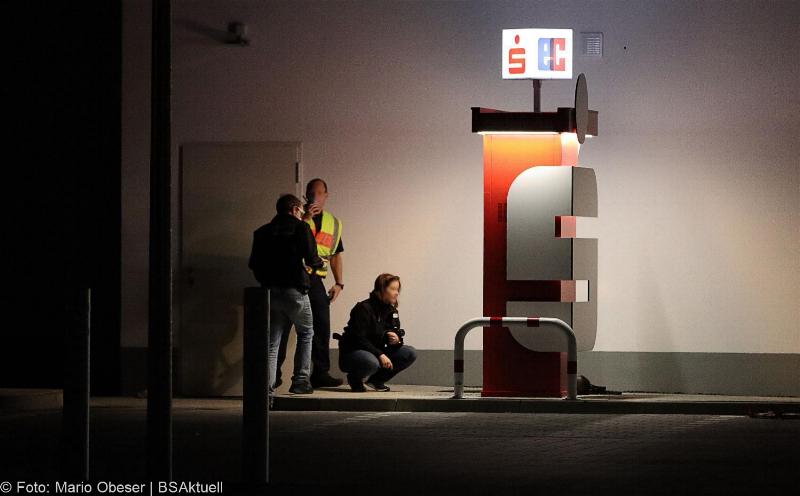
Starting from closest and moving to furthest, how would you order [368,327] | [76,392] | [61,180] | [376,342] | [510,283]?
[76,392] < [510,283] < [368,327] < [376,342] < [61,180]

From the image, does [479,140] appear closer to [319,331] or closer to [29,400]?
[319,331]

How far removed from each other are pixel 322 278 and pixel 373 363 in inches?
48.4

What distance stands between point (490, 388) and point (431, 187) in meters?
2.55

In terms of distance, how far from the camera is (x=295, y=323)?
16.3 meters

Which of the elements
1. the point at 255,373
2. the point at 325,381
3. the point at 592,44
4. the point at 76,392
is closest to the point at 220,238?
the point at 325,381

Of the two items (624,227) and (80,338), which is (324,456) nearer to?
(80,338)

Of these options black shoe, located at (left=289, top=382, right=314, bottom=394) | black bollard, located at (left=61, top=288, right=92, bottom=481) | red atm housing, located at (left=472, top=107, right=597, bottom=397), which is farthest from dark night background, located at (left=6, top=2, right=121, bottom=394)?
black bollard, located at (left=61, top=288, right=92, bottom=481)

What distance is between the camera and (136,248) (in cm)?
1777

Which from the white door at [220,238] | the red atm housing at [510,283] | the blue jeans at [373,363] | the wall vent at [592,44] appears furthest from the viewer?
the white door at [220,238]

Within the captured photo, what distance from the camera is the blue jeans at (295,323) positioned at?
16.1m

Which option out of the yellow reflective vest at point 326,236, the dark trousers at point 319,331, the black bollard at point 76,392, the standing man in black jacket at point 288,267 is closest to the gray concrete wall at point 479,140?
the yellow reflective vest at point 326,236

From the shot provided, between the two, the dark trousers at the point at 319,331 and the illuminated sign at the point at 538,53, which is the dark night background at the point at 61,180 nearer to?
the dark trousers at the point at 319,331

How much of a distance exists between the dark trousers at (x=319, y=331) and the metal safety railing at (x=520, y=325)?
1.79 metres

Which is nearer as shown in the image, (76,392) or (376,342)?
(76,392)
